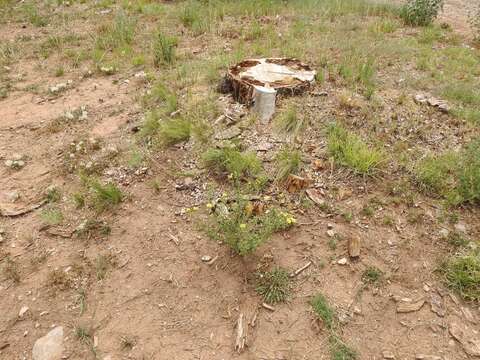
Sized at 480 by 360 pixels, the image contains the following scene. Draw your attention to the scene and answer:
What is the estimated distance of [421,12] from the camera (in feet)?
22.5

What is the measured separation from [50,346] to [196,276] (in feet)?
3.41

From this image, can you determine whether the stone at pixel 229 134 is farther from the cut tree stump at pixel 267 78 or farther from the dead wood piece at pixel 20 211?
the dead wood piece at pixel 20 211

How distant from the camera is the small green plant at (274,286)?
8.83 ft

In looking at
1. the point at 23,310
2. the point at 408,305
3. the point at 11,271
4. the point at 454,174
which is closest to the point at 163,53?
the point at 11,271

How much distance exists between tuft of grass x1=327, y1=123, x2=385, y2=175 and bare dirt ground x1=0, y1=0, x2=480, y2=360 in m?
0.12

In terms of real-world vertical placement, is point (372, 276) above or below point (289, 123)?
below

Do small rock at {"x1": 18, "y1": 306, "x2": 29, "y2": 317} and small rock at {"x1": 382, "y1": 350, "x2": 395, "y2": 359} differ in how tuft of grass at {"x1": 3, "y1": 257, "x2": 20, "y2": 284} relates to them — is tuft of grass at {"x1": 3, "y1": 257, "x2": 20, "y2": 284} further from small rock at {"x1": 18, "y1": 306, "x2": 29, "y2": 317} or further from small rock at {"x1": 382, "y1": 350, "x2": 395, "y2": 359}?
small rock at {"x1": 382, "y1": 350, "x2": 395, "y2": 359}

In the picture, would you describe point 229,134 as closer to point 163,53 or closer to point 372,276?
point 372,276

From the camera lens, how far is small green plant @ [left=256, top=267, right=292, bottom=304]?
2691 mm

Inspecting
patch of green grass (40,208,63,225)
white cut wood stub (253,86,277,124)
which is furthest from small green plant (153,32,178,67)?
patch of green grass (40,208,63,225)

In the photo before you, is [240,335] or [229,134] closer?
[240,335]

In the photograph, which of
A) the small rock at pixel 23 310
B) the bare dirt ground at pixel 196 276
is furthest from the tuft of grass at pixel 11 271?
the small rock at pixel 23 310

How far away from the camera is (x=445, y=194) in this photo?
10.8ft

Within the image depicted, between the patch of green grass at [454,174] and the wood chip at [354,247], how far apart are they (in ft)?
2.99
